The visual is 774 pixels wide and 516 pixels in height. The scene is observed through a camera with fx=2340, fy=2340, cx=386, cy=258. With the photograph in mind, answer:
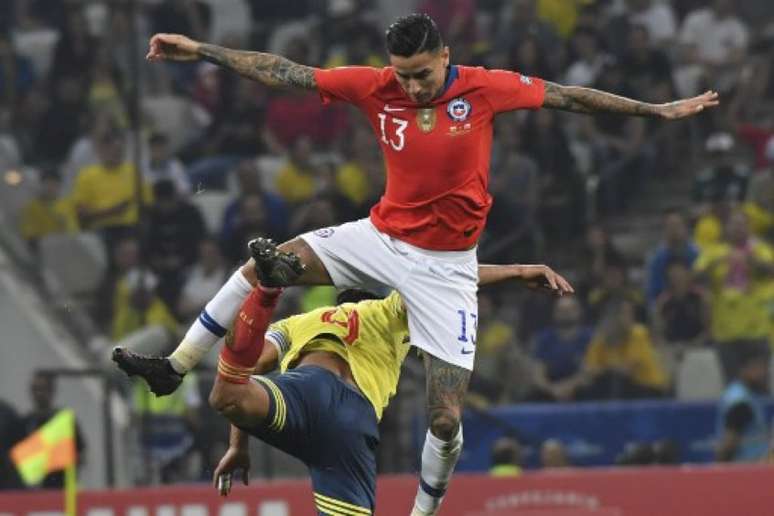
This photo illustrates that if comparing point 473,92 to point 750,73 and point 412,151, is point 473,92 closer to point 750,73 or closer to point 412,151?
point 412,151

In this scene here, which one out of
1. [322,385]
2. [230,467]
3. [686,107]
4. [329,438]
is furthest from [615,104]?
[230,467]

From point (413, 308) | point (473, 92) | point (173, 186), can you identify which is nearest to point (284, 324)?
point (413, 308)

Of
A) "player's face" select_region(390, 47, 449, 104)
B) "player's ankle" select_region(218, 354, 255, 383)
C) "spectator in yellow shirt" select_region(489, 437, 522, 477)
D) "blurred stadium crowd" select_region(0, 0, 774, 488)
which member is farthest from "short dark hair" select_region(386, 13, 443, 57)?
"blurred stadium crowd" select_region(0, 0, 774, 488)

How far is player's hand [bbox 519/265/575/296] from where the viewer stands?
11.1m

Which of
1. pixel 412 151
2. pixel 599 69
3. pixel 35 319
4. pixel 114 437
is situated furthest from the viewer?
pixel 599 69

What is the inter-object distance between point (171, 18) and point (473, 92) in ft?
32.8

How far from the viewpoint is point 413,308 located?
10750mm

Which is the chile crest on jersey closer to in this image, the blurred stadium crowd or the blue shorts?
the blue shorts

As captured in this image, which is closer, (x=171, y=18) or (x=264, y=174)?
(x=264, y=174)

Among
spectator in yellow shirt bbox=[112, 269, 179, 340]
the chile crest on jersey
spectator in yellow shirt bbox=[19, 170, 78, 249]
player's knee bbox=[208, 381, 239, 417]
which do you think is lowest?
spectator in yellow shirt bbox=[112, 269, 179, 340]

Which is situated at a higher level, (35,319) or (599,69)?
(599,69)

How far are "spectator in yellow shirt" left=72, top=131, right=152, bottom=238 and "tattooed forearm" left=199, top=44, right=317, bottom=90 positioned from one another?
747cm

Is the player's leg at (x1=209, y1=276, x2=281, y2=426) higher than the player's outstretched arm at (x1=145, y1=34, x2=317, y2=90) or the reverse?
the reverse

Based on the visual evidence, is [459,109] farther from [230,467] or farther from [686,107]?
[230,467]
